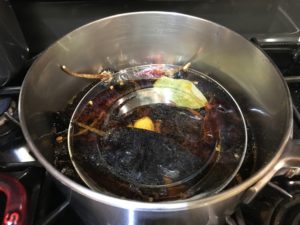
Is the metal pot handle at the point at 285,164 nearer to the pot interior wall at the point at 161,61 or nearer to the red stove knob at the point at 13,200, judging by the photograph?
the pot interior wall at the point at 161,61

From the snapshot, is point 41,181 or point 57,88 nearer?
point 41,181

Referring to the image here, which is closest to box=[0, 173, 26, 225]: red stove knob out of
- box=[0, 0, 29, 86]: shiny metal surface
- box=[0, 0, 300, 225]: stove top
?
box=[0, 0, 300, 225]: stove top

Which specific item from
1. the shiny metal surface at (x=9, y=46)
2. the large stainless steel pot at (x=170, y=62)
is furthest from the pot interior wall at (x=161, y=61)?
the shiny metal surface at (x=9, y=46)

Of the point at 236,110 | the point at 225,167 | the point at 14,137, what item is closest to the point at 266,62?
the point at 236,110

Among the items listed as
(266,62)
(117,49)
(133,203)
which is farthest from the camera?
(117,49)

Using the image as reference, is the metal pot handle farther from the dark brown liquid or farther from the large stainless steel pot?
the dark brown liquid

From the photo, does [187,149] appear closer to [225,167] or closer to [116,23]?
[225,167]

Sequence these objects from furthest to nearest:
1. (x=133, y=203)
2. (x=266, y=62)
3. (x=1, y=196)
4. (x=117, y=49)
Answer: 1. (x=117, y=49)
2. (x=266, y=62)
3. (x=1, y=196)
4. (x=133, y=203)

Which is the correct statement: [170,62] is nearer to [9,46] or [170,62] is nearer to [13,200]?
[9,46]
